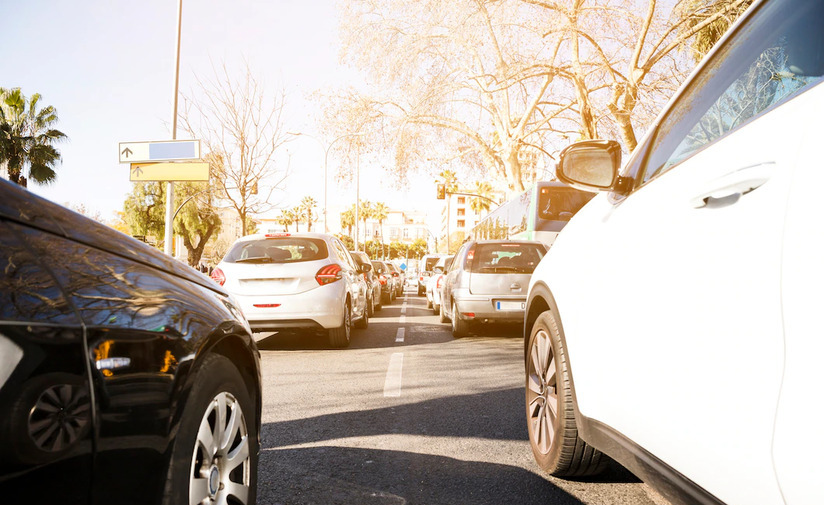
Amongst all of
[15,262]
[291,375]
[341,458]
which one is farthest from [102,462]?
[291,375]

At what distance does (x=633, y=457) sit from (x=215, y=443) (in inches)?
53.5

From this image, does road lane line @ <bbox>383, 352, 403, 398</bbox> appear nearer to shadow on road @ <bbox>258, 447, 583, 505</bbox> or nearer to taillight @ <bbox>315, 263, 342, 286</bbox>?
taillight @ <bbox>315, 263, 342, 286</bbox>

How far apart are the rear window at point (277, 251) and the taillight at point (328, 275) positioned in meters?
0.18

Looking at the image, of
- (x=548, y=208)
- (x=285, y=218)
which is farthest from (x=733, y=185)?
(x=285, y=218)

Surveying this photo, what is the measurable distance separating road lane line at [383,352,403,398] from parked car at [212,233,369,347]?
1042mm

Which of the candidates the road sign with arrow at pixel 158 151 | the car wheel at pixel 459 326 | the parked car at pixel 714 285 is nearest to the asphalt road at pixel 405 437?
the parked car at pixel 714 285

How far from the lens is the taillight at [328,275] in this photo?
8391 mm

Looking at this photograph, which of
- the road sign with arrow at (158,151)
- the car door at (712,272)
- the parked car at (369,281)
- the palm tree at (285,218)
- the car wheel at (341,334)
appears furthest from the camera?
the palm tree at (285,218)

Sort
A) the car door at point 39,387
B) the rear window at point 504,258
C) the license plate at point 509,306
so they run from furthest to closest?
the rear window at point 504,258 < the license plate at point 509,306 < the car door at point 39,387

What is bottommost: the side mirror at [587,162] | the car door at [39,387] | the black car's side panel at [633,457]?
the black car's side panel at [633,457]

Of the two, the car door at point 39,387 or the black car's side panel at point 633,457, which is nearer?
→ the car door at point 39,387

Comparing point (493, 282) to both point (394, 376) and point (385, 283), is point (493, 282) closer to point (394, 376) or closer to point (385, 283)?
point (394, 376)

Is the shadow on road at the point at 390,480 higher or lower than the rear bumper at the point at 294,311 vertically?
lower

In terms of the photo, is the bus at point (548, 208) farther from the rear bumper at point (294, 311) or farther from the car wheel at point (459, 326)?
the rear bumper at point (294, 311)
